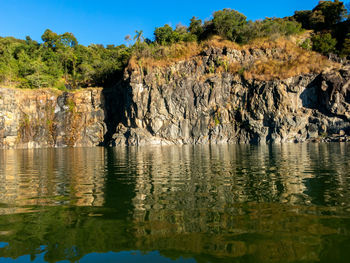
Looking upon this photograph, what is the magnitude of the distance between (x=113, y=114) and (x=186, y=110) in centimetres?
2174

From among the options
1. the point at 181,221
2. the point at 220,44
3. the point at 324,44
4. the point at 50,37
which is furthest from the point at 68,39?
the point at 181,221

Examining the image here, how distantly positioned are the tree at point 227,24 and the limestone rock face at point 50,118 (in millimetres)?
36181

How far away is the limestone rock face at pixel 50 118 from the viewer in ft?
194

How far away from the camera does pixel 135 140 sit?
5353 cm

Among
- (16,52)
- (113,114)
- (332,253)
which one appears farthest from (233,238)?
(16,52)

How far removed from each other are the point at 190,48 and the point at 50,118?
40395mm

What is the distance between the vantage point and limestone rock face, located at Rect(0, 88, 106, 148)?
59188mm

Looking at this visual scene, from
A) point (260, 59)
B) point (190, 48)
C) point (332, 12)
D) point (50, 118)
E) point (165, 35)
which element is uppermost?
point (332, 12)

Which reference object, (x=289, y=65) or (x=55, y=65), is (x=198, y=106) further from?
(x=55, y=65)

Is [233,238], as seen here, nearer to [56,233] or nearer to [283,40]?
[56,233]

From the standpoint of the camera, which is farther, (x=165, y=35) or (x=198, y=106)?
(x=165, y=35)

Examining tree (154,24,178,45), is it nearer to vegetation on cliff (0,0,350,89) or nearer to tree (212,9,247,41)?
vegetation on cliff (0,0,350,89)

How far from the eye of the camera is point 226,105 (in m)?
55.9

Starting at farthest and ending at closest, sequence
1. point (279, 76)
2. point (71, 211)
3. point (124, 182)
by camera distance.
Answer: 1. point (279, 76)
2. point (124, 182)
3. point (71, 211)
